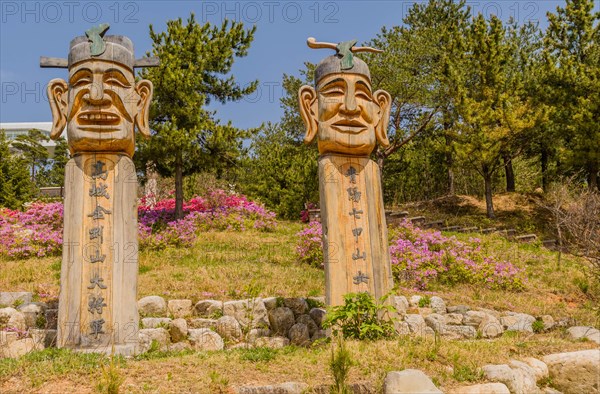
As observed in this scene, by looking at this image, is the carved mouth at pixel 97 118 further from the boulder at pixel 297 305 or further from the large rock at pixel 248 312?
the boulder at pixel 297 305

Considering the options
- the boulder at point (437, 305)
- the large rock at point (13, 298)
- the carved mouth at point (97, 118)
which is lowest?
the boulder at point (437, 305)

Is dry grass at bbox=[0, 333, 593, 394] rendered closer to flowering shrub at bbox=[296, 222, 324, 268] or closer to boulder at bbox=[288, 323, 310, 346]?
boulder at bbox=[288, 323, 310, 346]

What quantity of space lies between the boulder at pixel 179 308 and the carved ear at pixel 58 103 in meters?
2.73

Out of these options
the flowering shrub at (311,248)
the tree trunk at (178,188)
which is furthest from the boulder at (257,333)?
the tree trunk at (178,188)

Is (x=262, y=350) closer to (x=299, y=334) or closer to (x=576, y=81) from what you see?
(x=299, y=334)

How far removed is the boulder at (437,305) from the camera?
26.5 ft

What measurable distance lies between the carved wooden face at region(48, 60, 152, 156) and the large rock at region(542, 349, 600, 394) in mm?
5316

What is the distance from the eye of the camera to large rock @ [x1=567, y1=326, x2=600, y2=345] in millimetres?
5789

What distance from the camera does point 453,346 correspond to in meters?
5.16

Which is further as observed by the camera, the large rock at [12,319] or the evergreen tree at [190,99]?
the evergreen tree at [190,99]

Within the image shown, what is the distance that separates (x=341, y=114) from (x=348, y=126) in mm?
185

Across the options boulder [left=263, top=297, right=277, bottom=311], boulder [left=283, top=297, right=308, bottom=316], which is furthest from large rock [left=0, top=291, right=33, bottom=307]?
boulder [left=283, top=297, right=308, bottom=316]

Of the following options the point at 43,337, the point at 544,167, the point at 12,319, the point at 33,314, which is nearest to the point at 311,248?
the point at 33,314

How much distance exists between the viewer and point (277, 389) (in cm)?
384
